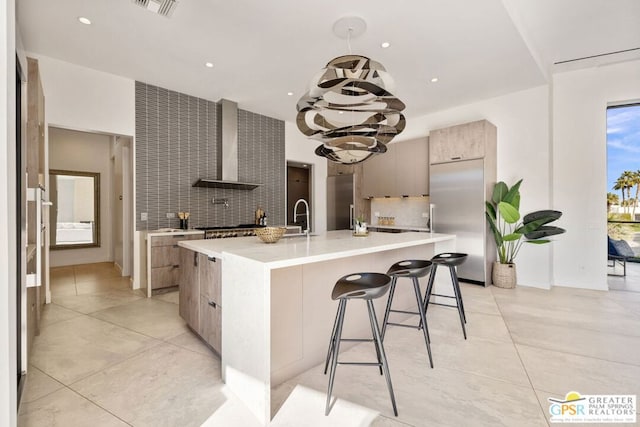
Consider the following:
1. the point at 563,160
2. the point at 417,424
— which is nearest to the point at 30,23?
the point at 417,424

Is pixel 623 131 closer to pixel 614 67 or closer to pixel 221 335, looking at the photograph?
pixel 614 67

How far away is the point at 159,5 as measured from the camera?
8.27 feet

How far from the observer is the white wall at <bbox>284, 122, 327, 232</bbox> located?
20.8 feet

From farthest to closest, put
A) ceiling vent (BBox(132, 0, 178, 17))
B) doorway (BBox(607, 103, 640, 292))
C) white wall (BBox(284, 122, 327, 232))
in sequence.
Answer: white wall (BBox(284, 122, 327, 232)), doorway (BBox(607, 103, 640, 292)), ceiling vent (BBox(132, 0, 178, 17))

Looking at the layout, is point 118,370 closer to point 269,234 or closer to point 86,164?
point 269,234

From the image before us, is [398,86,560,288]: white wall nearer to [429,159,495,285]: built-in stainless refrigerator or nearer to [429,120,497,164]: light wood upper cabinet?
[429,120,497,164]: light wood upper cabinet

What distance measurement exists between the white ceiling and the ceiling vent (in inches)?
6.1

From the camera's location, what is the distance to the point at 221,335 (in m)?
2.09

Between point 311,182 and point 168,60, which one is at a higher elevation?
point 168,60

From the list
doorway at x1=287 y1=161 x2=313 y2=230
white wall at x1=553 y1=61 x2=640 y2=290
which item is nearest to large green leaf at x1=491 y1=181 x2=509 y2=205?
white wall at x1=553 y1=61 x2=640 y2=290

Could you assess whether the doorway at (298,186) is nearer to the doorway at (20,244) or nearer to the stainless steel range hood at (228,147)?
the stainless steel range hood at (228,147)

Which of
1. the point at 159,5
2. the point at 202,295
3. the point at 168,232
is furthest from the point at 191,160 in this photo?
the point at 202,295

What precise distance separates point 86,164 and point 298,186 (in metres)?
4.64

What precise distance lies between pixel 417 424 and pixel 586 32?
4645 millimetres
